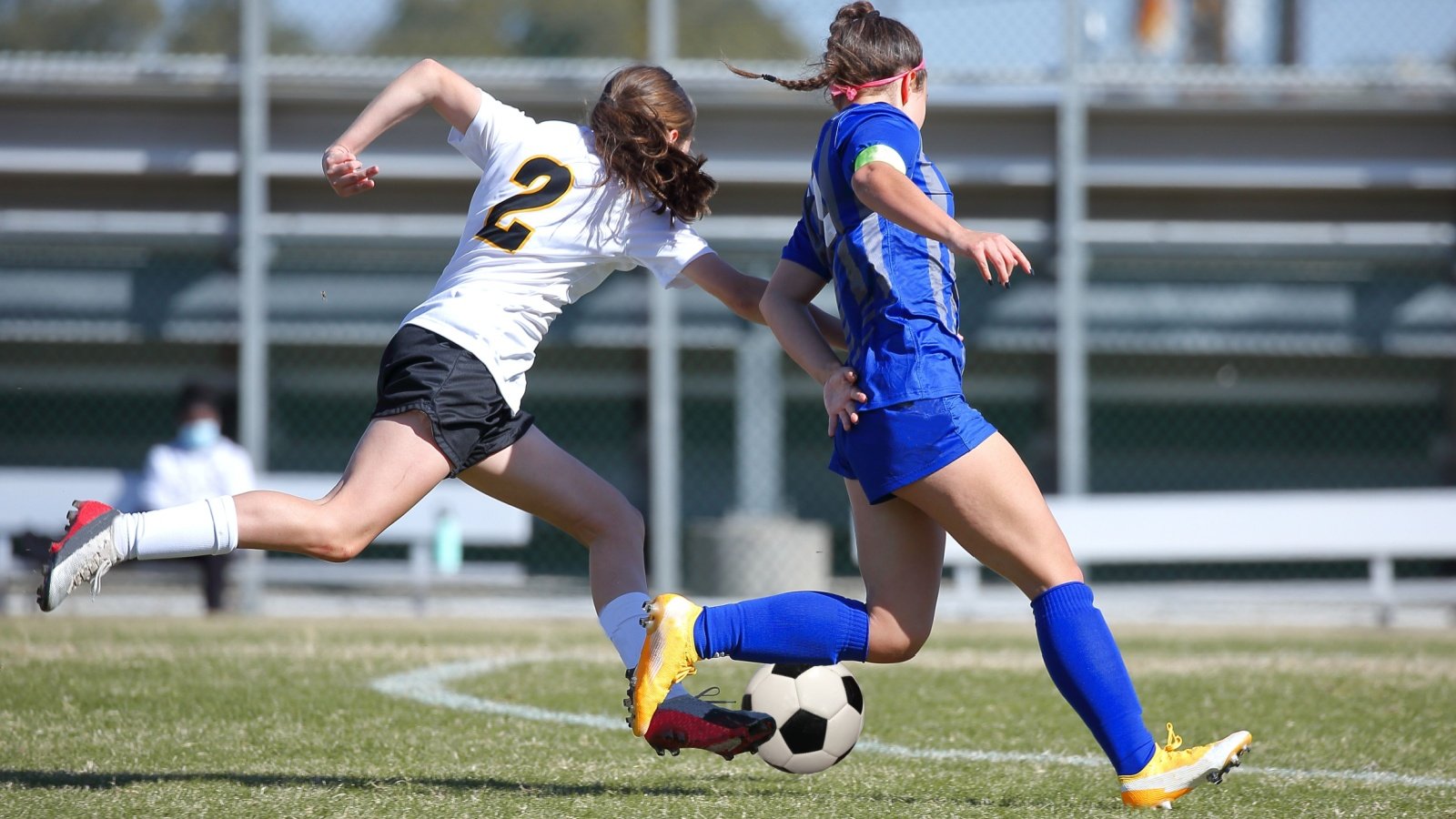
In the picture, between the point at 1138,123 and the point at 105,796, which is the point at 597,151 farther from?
the point at 1138,123

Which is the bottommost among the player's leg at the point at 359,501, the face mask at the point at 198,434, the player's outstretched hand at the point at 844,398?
the player's leg at the point at 359,501

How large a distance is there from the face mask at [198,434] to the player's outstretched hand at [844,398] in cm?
759

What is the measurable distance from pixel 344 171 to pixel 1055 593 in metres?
2.03

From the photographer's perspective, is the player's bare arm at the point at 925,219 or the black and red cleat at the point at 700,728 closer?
the player's bare arm at the point at 925,219

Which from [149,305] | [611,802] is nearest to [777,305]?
[611,802]

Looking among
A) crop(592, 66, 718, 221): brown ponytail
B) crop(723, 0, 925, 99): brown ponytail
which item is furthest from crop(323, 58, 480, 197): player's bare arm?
crop(723, 0, 925, 99): brown ponytail

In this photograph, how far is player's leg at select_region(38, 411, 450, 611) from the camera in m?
3.42

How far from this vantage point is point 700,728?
3.59 metres

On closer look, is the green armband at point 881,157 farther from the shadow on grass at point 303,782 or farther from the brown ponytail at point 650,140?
the shadow on grass at point 303,782

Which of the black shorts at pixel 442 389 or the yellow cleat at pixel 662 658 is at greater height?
the black shorts at pixel 442 389

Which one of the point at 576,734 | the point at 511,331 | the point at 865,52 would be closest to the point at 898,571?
the point at 511,331

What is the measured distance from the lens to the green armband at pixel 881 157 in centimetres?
326

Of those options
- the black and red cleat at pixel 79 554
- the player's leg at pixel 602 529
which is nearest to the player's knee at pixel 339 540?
the player's leg at pixel 602 529

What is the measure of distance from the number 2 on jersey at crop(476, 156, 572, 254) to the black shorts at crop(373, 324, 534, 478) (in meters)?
0.32
